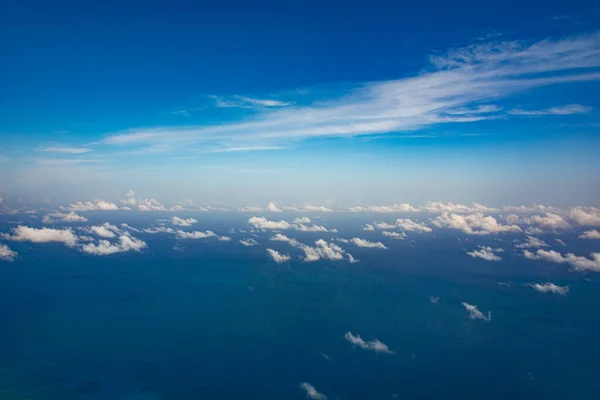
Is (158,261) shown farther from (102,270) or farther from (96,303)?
(96,303)

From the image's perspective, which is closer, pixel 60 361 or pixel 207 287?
pixel 60 361

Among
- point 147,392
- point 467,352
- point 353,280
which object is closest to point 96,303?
point 147,392

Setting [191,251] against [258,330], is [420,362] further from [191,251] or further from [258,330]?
[191,251]

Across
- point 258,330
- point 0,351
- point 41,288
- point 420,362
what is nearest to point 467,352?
point 420,362

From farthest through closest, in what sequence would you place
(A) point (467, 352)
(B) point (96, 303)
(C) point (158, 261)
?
(C) point (158, 261) < (B) point (96, 303) < (A) point (467, 352)

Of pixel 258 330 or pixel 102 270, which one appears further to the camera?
pixel 102 270

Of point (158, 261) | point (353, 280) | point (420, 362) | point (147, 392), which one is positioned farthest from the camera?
point (158, 261)
